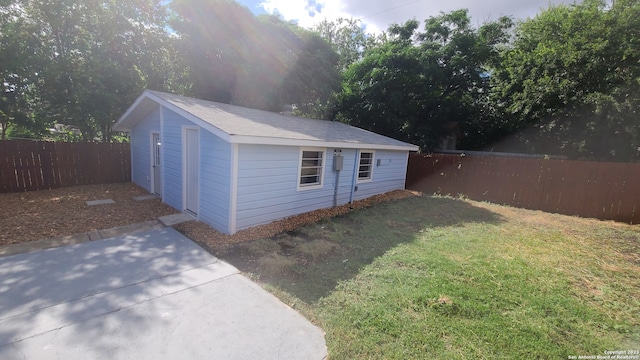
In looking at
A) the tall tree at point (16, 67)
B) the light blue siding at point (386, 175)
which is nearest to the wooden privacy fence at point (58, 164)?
the tall tree at point (16, 67)

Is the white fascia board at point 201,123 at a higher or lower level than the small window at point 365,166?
higher

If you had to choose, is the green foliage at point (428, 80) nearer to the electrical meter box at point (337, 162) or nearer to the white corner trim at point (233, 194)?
the electrical meter box at point (337, 162)

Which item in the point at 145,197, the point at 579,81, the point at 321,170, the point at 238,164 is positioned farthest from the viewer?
the point at 579,81

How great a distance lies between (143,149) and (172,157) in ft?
10.0

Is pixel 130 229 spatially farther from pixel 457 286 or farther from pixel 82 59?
pixel 82 59

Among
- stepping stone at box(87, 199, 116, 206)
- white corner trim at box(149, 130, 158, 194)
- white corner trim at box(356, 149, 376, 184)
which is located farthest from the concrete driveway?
white corner trim at box(356, 149, 376, 184)

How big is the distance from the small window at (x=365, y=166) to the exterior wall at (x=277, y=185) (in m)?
0.57

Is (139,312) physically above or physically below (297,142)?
below

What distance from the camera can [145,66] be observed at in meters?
13.0

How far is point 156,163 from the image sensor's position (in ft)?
26.6

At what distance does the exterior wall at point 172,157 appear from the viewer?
644cm

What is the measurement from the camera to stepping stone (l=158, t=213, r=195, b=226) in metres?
5.72

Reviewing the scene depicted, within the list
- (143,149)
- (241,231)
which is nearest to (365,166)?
(241,231)

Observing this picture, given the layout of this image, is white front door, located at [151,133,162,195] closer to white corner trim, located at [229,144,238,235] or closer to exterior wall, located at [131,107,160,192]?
exterior wall, located at [131,107,160,192]
